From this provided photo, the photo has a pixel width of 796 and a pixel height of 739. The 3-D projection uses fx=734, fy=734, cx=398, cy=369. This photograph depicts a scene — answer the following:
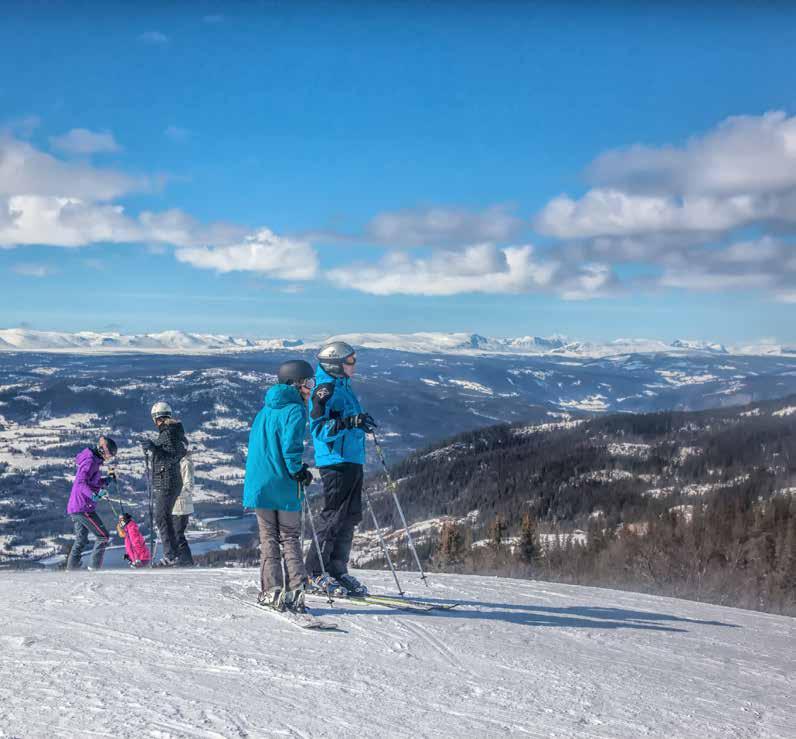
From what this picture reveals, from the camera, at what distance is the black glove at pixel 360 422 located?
8.02 m

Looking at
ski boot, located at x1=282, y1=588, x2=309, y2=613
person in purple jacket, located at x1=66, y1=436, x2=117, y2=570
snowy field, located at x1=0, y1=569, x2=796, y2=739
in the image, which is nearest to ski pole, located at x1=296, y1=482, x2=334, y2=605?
snowy field, located at x1=0, y1=569, x2=796, y2=739

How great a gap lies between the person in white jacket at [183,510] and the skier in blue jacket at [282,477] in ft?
18.3

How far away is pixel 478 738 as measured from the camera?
4.75 m

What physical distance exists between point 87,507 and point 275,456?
250 inches

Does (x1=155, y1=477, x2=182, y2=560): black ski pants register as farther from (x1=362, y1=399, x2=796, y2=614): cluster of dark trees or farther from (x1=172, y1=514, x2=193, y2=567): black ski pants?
(x1=362, y1=399, x2=796, y2=614): cluster of dark trees

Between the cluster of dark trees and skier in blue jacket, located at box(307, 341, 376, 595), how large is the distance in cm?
684

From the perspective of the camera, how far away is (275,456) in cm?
759

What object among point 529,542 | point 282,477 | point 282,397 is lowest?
point 529,542

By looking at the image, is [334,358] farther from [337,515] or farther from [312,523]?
[312,523]

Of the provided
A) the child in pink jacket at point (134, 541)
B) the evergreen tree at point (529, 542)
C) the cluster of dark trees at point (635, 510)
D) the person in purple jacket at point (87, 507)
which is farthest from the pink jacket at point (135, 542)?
the evergreen tree at point (529, 542)

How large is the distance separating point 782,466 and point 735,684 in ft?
545

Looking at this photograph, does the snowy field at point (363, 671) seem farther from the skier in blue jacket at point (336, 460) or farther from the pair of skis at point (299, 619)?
the skier in blue jacket at point (336, 460)

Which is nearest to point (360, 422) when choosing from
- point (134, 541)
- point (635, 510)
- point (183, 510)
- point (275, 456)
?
point (275, 456)

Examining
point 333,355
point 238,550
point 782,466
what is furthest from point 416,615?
point 782,466
